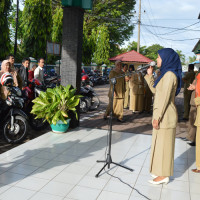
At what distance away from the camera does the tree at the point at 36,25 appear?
2183 cm

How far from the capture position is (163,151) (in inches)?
144

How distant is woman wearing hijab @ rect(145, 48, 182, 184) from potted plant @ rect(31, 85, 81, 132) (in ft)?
8.94

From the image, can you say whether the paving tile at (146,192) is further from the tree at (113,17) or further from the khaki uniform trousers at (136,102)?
the tree at (113,17)

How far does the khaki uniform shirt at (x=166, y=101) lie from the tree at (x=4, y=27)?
1719cm

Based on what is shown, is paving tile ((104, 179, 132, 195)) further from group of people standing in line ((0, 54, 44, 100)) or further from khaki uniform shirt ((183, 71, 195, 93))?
khaki uniform shirt ((183, 71, 195, 93))

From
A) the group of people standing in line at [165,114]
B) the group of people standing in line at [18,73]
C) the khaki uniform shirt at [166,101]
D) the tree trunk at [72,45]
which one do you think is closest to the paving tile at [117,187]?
the group of people standing in line at [165,114]

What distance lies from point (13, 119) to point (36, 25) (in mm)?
18405

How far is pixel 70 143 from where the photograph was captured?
5570 millimetres

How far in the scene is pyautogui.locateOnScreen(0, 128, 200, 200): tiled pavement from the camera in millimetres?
3414

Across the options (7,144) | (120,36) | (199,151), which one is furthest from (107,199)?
(120,36)

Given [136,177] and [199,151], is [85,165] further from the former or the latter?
[199,151]

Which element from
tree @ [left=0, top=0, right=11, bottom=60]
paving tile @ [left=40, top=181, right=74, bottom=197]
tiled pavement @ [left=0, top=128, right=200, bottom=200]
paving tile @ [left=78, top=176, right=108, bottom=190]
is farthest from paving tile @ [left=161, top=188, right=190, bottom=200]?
tree @ [left=0, top=0, right=11, bottom=60]

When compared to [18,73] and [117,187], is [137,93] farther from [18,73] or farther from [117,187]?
[117,187]

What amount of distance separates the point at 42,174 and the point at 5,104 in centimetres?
224
